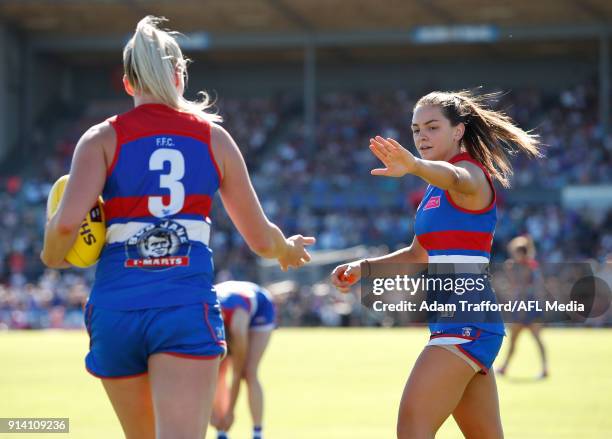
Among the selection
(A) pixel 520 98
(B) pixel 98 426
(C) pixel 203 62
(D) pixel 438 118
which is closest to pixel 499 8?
(A) pixel 520 98

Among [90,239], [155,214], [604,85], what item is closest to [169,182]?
[155,214]

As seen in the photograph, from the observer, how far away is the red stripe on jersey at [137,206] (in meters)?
4.20

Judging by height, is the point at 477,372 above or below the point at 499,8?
below

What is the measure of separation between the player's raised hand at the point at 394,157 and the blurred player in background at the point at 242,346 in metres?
4.33

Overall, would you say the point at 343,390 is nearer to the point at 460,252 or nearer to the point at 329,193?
the point at 460,252

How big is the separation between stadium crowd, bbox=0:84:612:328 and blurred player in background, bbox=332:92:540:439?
23.3 metres

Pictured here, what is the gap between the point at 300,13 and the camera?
39.2 metres

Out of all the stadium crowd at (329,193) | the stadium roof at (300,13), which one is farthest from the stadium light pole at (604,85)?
the stadium roof at (300,13)

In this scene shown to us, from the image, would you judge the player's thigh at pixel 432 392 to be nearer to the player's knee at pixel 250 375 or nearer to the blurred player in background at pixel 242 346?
the blurred player in background at pixel 242 346

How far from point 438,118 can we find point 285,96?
40.8m

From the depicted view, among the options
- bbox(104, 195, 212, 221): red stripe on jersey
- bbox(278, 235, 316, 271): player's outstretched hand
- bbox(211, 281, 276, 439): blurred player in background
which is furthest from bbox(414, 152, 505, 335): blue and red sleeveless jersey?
bbox(211, 281, 276, 439): blurred player in background

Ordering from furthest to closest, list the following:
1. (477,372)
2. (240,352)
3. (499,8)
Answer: (499,8)
(240,352)
(477,372)

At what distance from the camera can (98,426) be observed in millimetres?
10430

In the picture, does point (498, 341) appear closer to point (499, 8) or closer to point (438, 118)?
point (438, 118)
